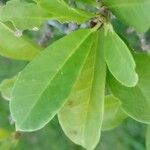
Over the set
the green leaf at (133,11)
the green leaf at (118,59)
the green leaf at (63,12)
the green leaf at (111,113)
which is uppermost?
the green leaf at (133,11)

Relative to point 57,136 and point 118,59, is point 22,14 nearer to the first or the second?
point 118,59

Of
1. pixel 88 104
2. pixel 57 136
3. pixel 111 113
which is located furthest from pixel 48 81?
pixel 57 136

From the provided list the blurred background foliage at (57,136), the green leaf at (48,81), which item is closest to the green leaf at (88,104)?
the green leaf at (48,81)

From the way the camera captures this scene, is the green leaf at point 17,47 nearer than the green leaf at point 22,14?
No

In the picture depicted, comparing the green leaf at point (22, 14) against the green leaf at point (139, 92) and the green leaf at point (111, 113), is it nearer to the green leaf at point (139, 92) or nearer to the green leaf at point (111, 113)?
the green leaf at point (139, 92)

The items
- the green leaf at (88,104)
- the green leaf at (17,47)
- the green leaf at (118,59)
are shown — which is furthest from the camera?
the green leaf at (17,47)

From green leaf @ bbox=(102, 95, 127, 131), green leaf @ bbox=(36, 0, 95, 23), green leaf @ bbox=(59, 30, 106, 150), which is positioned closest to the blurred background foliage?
green leaf @ bbox=(102, 95, 127, 131)
